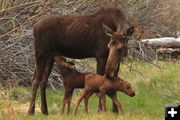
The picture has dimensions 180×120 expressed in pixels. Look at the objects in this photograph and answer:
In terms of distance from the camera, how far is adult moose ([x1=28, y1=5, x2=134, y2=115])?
805 cm

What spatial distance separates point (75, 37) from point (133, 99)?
9.32 feet

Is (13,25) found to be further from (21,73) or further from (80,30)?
(80,30)

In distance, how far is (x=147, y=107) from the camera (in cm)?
968

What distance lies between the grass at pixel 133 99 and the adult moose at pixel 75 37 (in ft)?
2.39

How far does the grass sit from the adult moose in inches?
28.7

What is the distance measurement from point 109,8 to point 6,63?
12.8 ft

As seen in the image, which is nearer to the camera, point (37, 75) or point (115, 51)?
point (115, 51)

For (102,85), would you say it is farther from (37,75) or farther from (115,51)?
(37,75)

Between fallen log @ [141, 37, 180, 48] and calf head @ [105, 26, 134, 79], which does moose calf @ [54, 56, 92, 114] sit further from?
fallen log @ [141, 37, 180, 48]

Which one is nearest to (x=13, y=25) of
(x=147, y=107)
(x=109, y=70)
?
(x=147, y=107)

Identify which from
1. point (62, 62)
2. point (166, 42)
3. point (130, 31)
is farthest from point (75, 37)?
point (166, 42)

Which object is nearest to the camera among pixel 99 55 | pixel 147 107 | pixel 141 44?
pixel 99 55

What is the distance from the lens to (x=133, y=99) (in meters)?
10.5

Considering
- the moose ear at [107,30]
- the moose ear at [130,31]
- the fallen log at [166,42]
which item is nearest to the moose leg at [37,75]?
the moose ear at [107,30]
